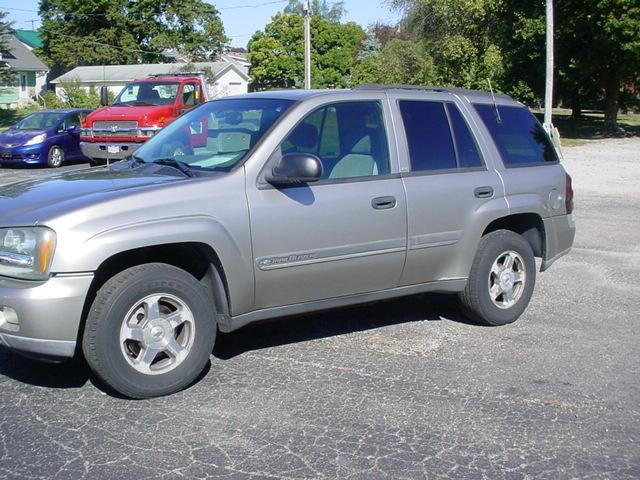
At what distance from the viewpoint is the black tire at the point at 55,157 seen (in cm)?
1998

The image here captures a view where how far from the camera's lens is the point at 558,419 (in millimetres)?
4586

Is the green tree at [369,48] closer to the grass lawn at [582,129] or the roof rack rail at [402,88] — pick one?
the grass lawn at [582,129]

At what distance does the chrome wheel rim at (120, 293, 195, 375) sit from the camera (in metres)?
4.61

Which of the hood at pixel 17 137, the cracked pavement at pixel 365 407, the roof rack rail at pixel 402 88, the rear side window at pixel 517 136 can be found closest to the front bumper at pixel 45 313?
the cracked pavement at pixel 365 407

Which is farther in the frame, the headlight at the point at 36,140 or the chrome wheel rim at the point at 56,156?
the chrome wheel rim at the point at 56,156

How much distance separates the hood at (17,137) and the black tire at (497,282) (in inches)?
631

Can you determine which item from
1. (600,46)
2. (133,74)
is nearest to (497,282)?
(600,46)

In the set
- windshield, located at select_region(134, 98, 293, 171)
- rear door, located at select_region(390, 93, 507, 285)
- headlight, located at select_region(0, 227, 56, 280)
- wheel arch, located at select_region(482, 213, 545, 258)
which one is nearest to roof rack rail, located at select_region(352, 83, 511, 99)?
rear door, located at select_region(390, 93, 507, 285)

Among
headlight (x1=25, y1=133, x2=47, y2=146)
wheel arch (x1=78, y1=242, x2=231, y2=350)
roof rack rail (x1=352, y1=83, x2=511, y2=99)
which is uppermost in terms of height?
roof rack rail (x1=352, y1=83, x2=511, y2=99)

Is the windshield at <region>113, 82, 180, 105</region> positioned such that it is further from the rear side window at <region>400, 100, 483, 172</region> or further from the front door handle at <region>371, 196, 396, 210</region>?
the front door handle at <region>371, 196, 396, 210</region>

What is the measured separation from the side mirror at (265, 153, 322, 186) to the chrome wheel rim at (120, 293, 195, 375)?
3.18ft

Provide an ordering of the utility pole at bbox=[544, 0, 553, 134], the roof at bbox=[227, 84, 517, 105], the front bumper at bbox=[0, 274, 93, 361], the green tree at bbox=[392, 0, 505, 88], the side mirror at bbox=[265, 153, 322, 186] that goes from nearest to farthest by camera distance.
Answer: the front bumper at bbox=[0, 274, 93, 361] < the side mirror at bbox=[265, 153, 322, 186] < the roof at bbox=[227, 84, 517, 105] < the utility pole at bbox=[544, 0, 553, 134] < the green tree at bbox=[392, 0, 505, 88]

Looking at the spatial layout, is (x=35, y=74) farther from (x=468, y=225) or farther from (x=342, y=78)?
(x=468, y=225)

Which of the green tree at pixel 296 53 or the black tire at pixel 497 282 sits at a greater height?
the green tree at pixel 296 53
